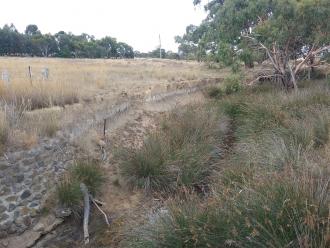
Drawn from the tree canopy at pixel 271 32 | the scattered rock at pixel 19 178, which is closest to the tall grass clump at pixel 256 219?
the scattered rock at pixel 19 178

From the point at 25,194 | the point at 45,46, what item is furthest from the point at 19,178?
the point at 45,46

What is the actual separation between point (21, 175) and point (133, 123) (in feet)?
15.5

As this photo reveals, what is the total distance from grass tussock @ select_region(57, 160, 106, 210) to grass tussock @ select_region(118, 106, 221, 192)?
0.64 meters

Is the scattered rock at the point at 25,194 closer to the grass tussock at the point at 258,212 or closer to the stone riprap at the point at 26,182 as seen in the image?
the stone riprap at the point at 26,182

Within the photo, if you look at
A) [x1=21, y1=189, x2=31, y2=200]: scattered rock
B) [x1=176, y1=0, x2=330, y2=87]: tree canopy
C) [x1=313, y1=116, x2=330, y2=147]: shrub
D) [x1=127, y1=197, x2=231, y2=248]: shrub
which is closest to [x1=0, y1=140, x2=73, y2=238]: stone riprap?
[x1=21, y1=189, x2=31, y2=200]: scattered rock

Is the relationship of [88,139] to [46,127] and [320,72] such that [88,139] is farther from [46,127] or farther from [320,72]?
[320,72]

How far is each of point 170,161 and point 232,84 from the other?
8.78 m

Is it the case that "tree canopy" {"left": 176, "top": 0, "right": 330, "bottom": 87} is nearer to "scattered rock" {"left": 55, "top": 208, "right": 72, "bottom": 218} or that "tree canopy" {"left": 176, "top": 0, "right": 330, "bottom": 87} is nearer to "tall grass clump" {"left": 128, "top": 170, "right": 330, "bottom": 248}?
"scattered rock" {"left": 55, "top": 208, "right": 72, "bottom": 218}

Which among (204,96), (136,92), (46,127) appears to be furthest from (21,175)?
(204,96)

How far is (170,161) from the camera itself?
9047 millimetres

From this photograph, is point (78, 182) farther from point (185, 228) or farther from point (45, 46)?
point (45, 46)

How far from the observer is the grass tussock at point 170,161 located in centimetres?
875

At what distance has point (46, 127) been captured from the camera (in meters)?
9.27

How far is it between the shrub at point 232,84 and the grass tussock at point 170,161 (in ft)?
22.5
